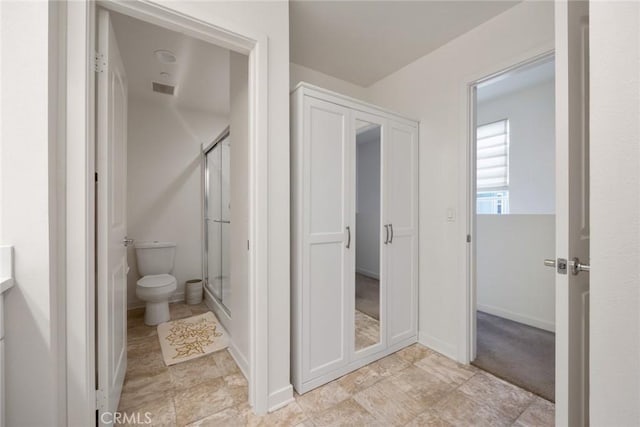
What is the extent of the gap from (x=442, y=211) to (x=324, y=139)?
47.6 inches

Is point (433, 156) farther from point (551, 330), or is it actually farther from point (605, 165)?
point (551, 330)

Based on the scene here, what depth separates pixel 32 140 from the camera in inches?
37.8

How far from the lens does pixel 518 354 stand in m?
2.16

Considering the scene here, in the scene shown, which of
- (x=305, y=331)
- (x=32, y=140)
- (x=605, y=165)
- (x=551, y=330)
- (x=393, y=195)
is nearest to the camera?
(x=605, y=165)

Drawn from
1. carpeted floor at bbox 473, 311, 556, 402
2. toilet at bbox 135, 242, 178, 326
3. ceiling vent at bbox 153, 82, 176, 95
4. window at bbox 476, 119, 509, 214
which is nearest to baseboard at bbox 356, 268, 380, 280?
carpeted floor at bbox 473, 311, 556, 402

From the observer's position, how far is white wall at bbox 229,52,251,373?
1.79 metres

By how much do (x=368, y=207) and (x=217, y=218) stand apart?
184cm

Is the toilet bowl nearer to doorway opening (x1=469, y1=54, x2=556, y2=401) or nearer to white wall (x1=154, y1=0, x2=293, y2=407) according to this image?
white wall (x1=154, y1=0, x2=293, y2=407)

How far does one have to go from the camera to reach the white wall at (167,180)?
3150 millimetres

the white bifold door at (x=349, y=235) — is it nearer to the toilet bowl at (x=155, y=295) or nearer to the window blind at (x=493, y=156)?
the toilet bowl at (x=155, y=295)

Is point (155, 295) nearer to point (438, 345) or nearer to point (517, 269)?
point (438, 345)

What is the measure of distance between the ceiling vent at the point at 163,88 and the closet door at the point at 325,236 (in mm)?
2079

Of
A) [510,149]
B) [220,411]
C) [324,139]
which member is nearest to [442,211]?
[324,139]
